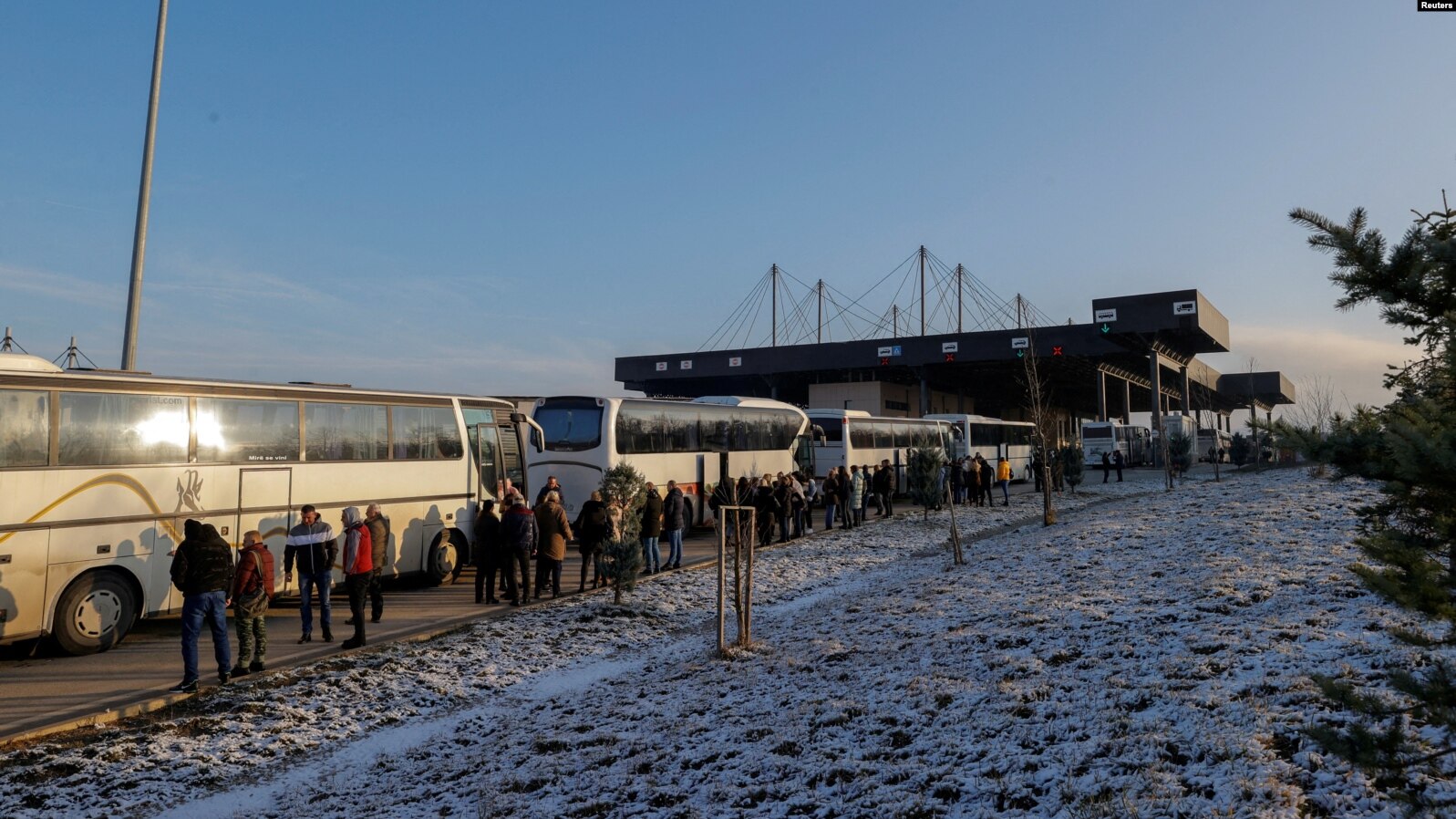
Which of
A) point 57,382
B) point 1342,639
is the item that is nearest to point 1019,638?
point 1342,639

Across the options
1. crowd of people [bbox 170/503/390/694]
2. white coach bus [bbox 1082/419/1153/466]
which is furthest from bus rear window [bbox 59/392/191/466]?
white coach bus [bbox 1082/419/1153/466]

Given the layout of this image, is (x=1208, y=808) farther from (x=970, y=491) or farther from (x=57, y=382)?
(x=970, y=491)

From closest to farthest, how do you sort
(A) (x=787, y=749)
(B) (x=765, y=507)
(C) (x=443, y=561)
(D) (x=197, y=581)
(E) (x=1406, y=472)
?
(E) (x=1406, y=472)
(A) (x=787, y=749)
(D) (x=197, y=581)
(C) (x=443, y=561)
(B) (x=765, y=507)

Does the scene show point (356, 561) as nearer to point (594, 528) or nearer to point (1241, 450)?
point (594, 528)

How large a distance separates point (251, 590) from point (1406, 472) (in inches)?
372

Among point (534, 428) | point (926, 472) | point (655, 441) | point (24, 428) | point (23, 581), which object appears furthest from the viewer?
point (926, 472)

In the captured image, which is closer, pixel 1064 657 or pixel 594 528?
pixel 1064 657

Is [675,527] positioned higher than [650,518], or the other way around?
[650,518]

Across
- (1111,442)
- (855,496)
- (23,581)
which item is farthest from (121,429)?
(1111,442)

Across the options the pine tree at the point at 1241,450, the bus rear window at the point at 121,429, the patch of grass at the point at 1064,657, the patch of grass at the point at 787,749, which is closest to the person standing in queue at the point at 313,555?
the bus rear window at the point at 121,429

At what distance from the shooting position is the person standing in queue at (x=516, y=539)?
12.7 metres

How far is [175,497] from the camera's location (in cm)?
1102

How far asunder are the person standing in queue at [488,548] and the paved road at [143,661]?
0.38 metres

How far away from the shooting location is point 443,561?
14.6m
